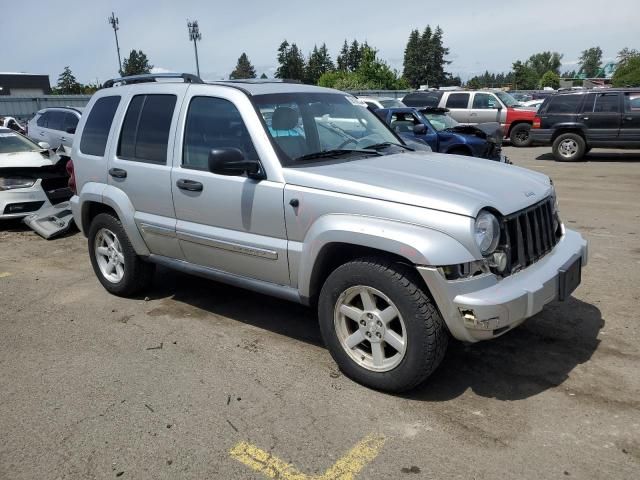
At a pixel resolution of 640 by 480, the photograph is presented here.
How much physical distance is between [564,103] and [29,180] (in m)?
13.2

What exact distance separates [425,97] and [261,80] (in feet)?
53.5

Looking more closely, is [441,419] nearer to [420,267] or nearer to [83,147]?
[420,267]

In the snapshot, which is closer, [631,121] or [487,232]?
[487,232]

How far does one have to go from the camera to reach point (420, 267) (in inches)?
123

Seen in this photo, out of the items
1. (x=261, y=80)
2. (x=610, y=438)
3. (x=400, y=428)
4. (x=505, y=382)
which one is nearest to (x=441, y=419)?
(x=400, y=428)

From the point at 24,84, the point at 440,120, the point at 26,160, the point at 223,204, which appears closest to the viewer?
the point at 223,204

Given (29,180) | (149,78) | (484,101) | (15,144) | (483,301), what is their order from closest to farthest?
(483,301) < (149,78) < (29,180) < (15,144) < (484,101)

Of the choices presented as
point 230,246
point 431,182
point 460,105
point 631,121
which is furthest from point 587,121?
point 230,246

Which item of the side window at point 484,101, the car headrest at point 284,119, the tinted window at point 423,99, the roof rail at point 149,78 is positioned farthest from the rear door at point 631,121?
the roof rail at point 149,78

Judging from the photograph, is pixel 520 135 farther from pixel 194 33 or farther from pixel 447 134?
pixel 194 33

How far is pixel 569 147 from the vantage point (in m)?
15.5

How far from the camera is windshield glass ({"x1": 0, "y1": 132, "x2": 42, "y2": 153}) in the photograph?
9.23 metres

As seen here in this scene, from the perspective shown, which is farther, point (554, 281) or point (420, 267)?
point (554, 281)

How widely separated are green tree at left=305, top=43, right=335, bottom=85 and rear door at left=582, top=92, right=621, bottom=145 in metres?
79.7
